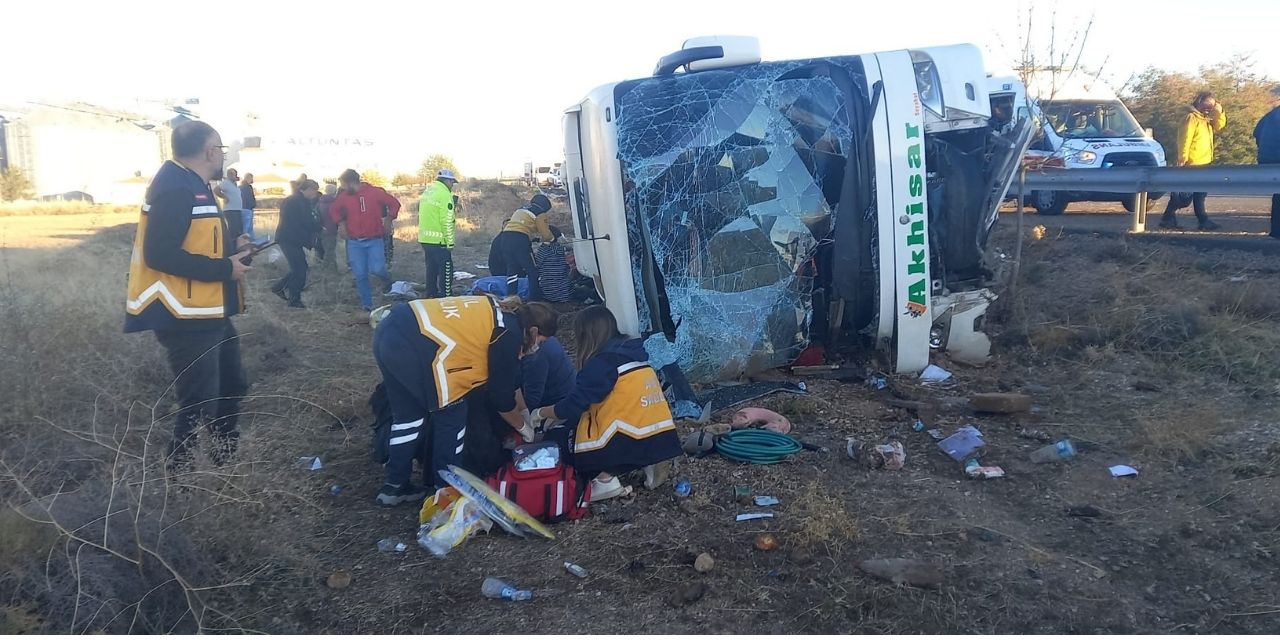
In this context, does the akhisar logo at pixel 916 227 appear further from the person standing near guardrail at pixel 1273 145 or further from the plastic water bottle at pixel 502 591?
the person standing near guardrail at pixel 1273 145

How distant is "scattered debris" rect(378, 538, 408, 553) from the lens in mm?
3641

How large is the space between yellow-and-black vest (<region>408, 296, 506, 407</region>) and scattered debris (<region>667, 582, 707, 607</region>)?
1528 mm

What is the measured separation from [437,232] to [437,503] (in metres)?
6.19

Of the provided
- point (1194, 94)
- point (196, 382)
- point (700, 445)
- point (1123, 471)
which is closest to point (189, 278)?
point (196, 382)

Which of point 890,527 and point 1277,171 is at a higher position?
point 1277,171

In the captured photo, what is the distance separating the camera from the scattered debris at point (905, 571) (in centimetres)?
302

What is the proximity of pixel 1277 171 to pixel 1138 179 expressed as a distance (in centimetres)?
184

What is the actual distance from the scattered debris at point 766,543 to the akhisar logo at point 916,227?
253 centimetres

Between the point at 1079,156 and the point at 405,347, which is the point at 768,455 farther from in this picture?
the point at 1079,156

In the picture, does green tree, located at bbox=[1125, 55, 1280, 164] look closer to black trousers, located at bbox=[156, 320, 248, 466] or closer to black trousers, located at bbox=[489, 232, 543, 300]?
black trousers, located at bbox=[489, 232, 543, 300]

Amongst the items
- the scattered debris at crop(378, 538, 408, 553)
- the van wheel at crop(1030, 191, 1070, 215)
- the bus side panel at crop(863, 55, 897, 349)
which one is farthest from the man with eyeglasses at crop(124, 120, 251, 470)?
the van wheel at crop(1030, 191, 1070, 215)

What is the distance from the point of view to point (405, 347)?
3928 millimetres

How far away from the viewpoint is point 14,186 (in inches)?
1533

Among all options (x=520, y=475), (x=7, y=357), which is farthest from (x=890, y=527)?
(x=7, y=357)
